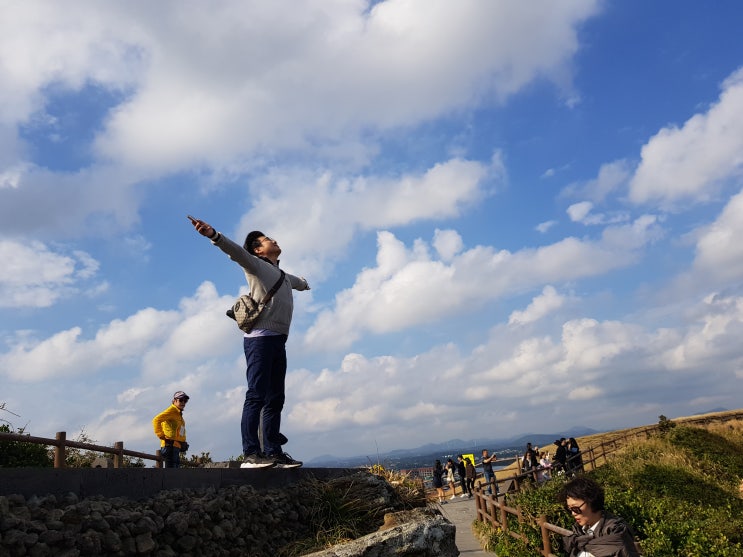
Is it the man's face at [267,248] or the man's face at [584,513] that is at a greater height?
the man's face at [267,248]

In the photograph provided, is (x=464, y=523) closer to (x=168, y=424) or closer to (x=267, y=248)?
(x=168, y=424)

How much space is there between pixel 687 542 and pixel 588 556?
6.48 metres

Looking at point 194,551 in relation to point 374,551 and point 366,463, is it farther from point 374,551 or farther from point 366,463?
point 366,463

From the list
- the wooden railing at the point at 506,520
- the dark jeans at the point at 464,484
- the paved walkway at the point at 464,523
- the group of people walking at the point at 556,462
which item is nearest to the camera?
the wooden railing at the point at 506,520

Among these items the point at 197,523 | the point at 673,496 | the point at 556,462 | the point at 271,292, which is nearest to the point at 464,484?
the point at 556,462

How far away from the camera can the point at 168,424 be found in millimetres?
8297

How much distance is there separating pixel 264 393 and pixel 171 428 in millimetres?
3945

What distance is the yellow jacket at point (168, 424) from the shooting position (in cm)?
827

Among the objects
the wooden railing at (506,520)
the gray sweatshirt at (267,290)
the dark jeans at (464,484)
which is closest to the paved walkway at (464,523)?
the dark jeans at (464,484)

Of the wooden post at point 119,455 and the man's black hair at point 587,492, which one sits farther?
the wooden post at point 119,455

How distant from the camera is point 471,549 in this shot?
1385cm

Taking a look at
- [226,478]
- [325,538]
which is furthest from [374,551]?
[226,478]

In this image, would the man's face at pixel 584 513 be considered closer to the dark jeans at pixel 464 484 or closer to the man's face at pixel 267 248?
the man's face at pixel 267 248

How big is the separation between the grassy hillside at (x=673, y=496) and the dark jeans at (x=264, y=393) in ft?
11.4
